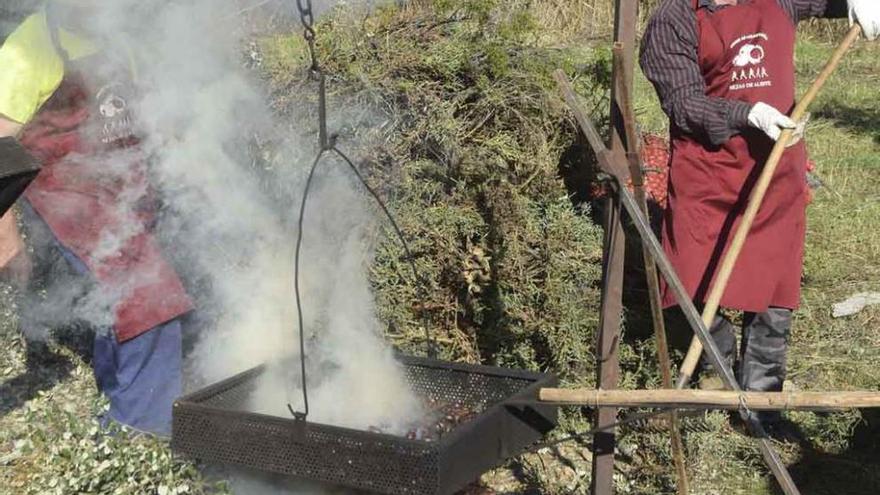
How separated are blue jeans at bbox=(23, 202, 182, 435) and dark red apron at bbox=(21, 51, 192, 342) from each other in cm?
12

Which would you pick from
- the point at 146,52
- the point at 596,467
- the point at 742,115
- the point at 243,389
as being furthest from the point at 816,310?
the point at 146,52

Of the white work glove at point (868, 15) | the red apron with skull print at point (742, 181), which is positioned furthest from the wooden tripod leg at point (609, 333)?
the white work glove at point (868, 15)

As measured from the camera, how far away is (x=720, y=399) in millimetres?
3311

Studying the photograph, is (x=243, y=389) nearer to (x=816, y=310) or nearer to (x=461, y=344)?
(x=461, y=344)

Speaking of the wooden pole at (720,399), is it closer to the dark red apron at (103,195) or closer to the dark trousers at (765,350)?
the dark trousers at (765,350)

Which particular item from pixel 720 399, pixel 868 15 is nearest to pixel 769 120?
pixel 868 15

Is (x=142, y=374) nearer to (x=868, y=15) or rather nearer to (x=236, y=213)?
(x=236, y=213)

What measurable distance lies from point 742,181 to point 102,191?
114 inches

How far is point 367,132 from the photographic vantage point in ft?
17.9

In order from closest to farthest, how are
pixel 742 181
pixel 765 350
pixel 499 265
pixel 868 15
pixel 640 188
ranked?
1. pixel 640 188
2. pixel 868 15
3. pixel 742 181
4. pixel 765 350
5. pixel 499 265

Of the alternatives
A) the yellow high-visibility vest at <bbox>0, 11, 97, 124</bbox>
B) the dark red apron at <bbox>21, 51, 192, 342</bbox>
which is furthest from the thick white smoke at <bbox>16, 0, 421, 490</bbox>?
the yellow high-visibility vest at <bbox>0, 11, 97, 124</bbox>

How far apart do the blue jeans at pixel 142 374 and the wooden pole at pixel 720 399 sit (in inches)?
87.1

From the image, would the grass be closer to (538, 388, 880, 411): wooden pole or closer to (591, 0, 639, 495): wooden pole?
(591, 0, 639, 495): wooden pole

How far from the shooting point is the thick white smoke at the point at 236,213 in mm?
4898
